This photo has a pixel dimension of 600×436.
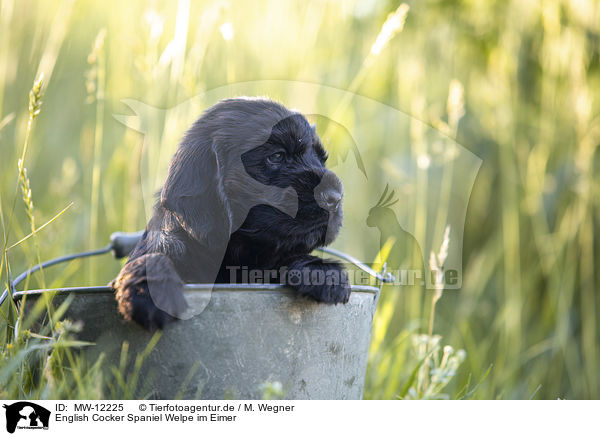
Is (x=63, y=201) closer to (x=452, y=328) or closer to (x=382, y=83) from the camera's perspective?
(x=382, y=83)

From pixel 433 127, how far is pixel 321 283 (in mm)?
1695

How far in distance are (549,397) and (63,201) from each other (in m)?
3.28

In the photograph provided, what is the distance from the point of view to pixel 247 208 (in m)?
2.05

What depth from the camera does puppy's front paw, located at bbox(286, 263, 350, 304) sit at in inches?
73.5

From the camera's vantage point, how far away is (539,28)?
4133mm

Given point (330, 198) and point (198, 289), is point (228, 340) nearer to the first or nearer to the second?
point (198, 289)

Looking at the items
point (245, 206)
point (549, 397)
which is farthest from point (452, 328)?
point (245, 206)

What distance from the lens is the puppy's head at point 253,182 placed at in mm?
2014

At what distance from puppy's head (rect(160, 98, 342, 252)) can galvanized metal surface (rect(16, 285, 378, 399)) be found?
0.26 meters
